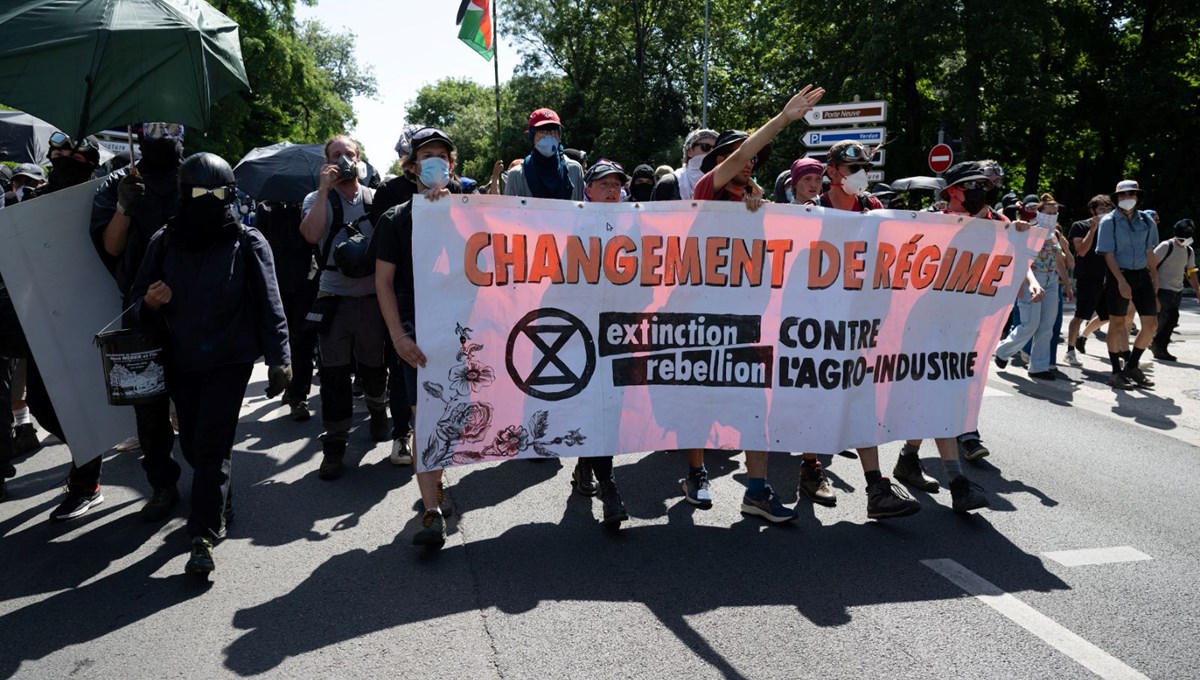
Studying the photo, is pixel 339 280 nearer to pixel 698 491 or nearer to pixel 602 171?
pixel 602 171

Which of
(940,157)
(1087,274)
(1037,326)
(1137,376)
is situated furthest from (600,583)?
(940,157)

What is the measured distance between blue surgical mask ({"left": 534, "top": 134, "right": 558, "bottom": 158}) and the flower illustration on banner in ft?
4.73

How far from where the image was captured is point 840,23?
→ 3175cm

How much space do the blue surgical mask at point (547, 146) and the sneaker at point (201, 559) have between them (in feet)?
9.18

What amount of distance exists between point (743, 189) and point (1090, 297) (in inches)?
317

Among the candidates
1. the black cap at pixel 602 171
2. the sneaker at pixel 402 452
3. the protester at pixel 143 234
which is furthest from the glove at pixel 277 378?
the black cap at pixel 602 171

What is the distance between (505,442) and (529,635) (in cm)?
119

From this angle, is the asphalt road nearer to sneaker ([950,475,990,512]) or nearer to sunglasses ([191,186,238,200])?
sneaker ([950,475,990,512])

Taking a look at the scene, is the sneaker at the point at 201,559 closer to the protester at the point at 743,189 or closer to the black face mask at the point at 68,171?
the black face mask at the point at 68,171

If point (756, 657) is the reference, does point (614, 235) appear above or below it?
above

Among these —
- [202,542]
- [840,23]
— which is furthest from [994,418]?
[840,23]

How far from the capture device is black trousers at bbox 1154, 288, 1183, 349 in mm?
10562

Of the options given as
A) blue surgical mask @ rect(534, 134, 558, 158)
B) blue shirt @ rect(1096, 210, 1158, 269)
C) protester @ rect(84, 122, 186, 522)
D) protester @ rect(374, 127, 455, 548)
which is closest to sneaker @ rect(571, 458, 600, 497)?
protester @ rect(374, 127, 455, 548)

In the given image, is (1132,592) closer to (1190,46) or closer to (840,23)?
(840,23)
